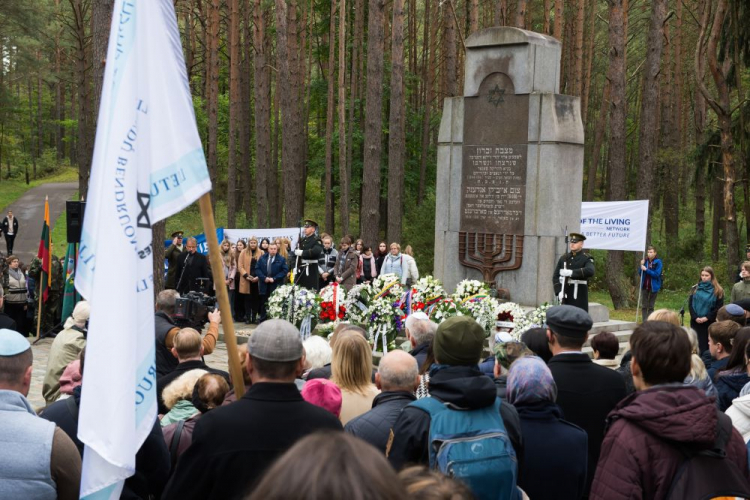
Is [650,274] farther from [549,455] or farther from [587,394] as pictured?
[549,455]

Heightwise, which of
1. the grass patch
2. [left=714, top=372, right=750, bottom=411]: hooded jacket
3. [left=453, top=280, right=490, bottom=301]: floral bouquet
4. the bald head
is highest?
the bald head

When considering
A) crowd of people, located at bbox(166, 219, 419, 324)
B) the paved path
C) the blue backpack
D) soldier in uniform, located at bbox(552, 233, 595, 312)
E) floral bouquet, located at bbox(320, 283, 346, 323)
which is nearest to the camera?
the blue backpack

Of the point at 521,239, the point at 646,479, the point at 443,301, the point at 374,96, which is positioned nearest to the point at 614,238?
the point at 521,239

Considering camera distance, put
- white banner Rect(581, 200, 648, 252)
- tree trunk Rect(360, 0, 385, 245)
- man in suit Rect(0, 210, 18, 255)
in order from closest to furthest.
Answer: white banner Rect(581, 200, 648, 252), tree trunk Rect(360, 0, 385, 245), man in suit Rect(0, 210, 18, 255)

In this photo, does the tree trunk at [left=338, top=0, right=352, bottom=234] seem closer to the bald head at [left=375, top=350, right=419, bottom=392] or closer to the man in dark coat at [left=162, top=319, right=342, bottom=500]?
the bald head at [left=375, top=350, right=419, bottom=392]

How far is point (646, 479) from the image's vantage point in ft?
10.7

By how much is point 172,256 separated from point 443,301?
7571mm

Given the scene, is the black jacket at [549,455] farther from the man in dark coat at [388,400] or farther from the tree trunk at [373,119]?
the tree trunk at [373,119]

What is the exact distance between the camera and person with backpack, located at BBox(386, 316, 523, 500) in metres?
3.53

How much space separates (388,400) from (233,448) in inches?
45.2

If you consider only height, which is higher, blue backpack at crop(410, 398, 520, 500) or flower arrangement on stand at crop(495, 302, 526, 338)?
blue backpack at crop(410, 398, 520, 500)

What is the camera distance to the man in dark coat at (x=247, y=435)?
316 cm

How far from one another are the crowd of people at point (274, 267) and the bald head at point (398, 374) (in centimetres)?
1173

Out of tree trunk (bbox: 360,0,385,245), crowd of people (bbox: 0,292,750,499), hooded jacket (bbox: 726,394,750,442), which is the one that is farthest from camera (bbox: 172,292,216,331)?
tree trunk (bbox: 360,0,385,245)
